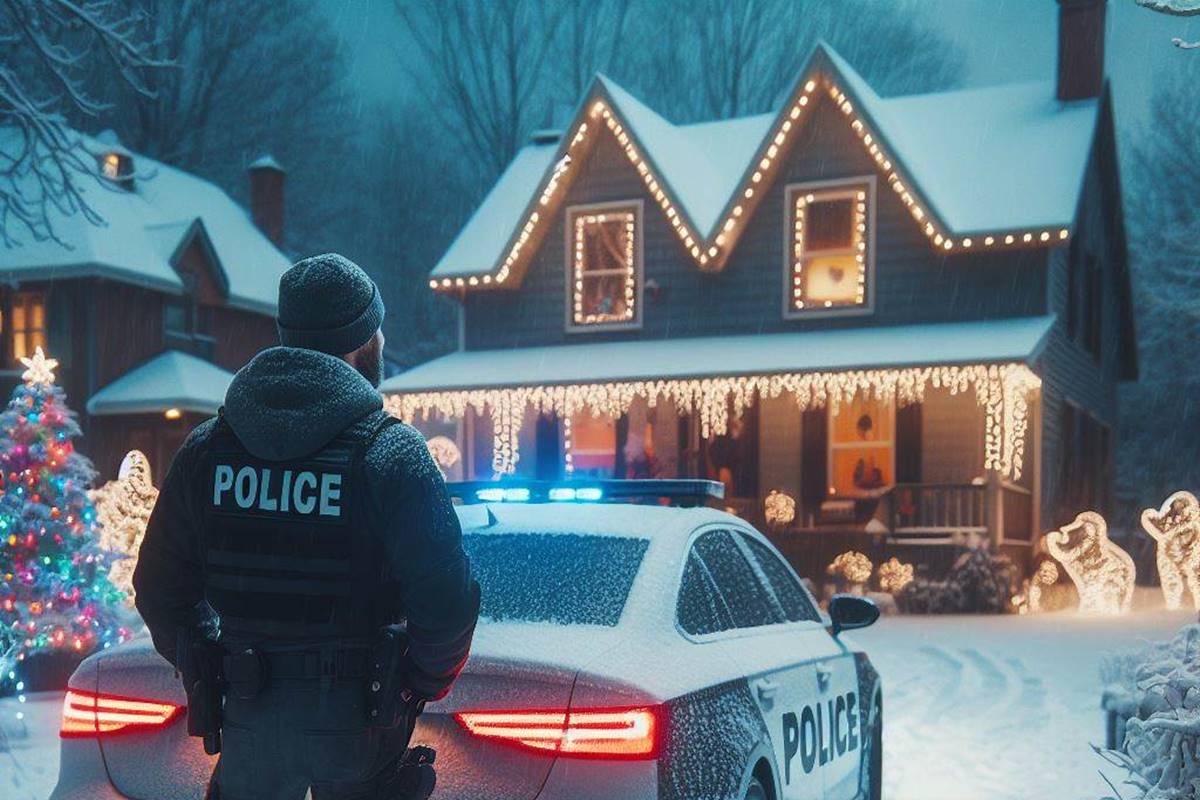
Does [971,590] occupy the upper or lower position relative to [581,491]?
lower

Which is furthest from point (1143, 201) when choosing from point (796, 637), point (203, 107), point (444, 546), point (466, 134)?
point (444, 546)

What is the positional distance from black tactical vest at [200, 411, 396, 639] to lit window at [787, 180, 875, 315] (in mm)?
17979

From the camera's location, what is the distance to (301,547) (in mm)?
3102

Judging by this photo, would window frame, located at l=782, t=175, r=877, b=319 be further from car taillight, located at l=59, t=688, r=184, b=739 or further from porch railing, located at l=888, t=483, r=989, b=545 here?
car taillight, located at l=59, t=688, r=184, b=739

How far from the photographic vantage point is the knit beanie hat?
331 cm

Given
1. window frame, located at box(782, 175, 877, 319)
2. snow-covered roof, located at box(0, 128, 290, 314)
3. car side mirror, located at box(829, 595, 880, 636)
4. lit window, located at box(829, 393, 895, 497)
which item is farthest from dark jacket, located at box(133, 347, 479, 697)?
snow-covered roof, located at box(0, 128, 290, 314)

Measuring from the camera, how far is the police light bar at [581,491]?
16.5ft

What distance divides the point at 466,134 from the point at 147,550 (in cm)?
4119

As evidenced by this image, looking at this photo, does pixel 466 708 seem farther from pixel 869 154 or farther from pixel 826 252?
pixel 826 252

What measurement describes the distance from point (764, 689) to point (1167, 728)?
5.53 feet

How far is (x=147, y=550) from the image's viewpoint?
3348mm

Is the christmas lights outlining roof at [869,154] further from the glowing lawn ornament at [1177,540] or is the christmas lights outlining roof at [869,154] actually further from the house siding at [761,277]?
the glowing lawn ornament at [1177,540]

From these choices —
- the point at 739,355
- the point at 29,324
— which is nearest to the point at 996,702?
the point at 739,355

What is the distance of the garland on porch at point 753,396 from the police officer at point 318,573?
45.0ft
